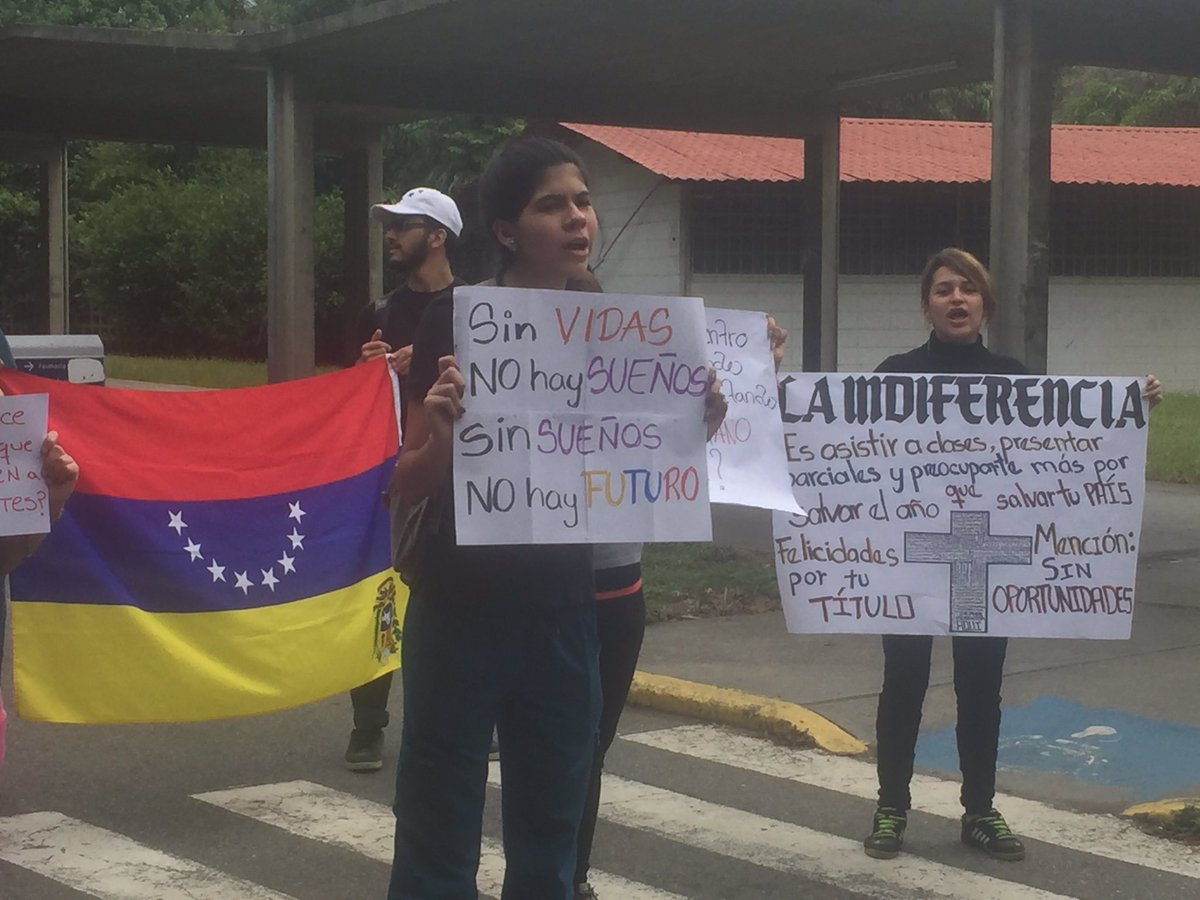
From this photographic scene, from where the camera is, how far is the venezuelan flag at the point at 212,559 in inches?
228

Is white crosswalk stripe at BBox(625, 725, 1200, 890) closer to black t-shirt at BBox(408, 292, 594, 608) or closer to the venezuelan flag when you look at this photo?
the venezuelan flag

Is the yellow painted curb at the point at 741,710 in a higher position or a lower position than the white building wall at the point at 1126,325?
lower

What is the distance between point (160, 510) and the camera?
19.7 ft

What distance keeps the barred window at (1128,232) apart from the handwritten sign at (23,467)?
1035 inches

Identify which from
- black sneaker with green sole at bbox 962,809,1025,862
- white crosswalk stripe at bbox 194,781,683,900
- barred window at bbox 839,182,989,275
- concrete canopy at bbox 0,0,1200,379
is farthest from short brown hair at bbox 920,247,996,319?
barred window at bbox 839,182,989,275

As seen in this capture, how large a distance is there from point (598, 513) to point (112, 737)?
3976mm

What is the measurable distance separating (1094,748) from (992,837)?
1.55m

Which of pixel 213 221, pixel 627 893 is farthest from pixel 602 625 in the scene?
pixel 213 221

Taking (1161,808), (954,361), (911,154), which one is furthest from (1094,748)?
(911,154)

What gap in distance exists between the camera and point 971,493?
5277mm

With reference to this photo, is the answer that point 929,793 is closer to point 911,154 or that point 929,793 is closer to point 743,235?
point 743,235

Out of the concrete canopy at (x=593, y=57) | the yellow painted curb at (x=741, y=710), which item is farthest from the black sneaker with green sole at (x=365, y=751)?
the concrete canopy at (x=593, y=57)

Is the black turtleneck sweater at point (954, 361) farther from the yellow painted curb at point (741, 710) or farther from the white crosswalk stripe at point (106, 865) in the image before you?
the white crosswalk stripe at point (106, 865)

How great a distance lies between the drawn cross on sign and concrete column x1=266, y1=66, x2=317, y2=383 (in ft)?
30.4
